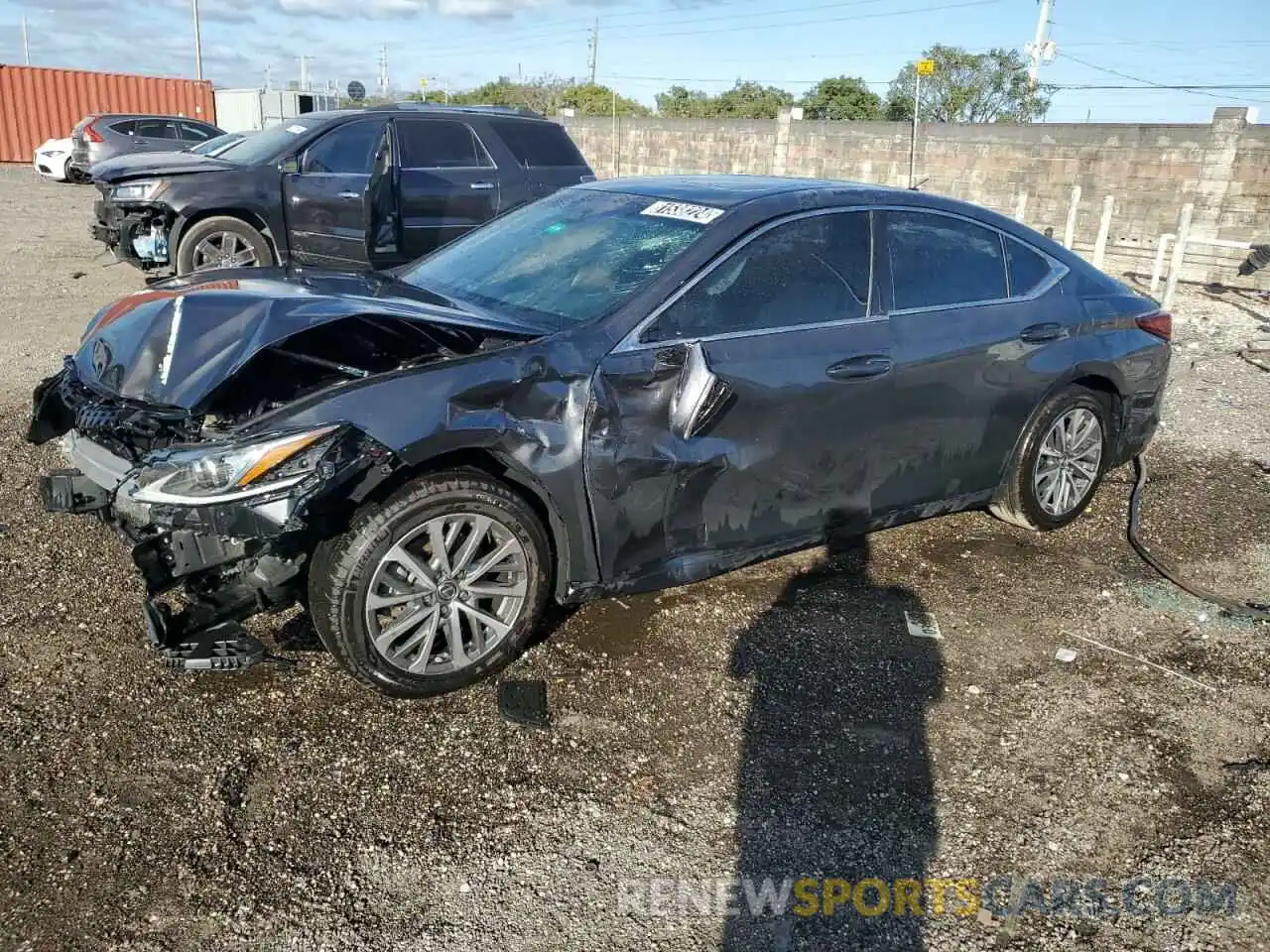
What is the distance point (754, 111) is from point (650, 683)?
147 feet

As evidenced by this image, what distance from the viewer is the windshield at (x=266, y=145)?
9273 mm

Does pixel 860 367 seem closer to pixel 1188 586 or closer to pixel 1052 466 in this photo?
pixel 1052 466

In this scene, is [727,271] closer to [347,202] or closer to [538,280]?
[538,280]

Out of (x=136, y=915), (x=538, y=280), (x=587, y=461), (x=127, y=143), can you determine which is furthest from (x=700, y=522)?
(x=127, y=143)

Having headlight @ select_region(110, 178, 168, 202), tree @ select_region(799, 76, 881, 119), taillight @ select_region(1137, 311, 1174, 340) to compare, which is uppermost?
tree @ select_region(799, 76, 881, 119)

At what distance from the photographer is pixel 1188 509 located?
18.7ft

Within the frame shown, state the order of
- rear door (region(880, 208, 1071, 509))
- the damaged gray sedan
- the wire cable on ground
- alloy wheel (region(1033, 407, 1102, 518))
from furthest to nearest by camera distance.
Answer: alloy wheel (region(1033, 407, 1102, 518)) → the wire cable on ground → rear door (region(880, 208, 1071, 509)) → the damaged gray sedan

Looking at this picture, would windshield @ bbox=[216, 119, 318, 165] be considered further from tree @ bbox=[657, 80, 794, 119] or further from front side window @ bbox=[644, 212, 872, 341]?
tree @ bbox=[657, 80, 794, 119]

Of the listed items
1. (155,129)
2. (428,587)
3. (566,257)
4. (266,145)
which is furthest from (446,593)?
(155,129)

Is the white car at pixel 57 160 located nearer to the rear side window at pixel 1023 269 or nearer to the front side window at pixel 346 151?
the front side window at pixel 346 151

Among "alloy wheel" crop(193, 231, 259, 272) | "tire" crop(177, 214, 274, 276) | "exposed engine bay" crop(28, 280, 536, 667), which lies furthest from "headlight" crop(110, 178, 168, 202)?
"exposed engine bay" crop(28, 280, 536, 667)

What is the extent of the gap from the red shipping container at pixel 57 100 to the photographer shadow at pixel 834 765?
36736 mm

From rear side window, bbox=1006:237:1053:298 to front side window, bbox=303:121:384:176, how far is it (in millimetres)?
6403

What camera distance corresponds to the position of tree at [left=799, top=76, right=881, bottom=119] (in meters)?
45.6
